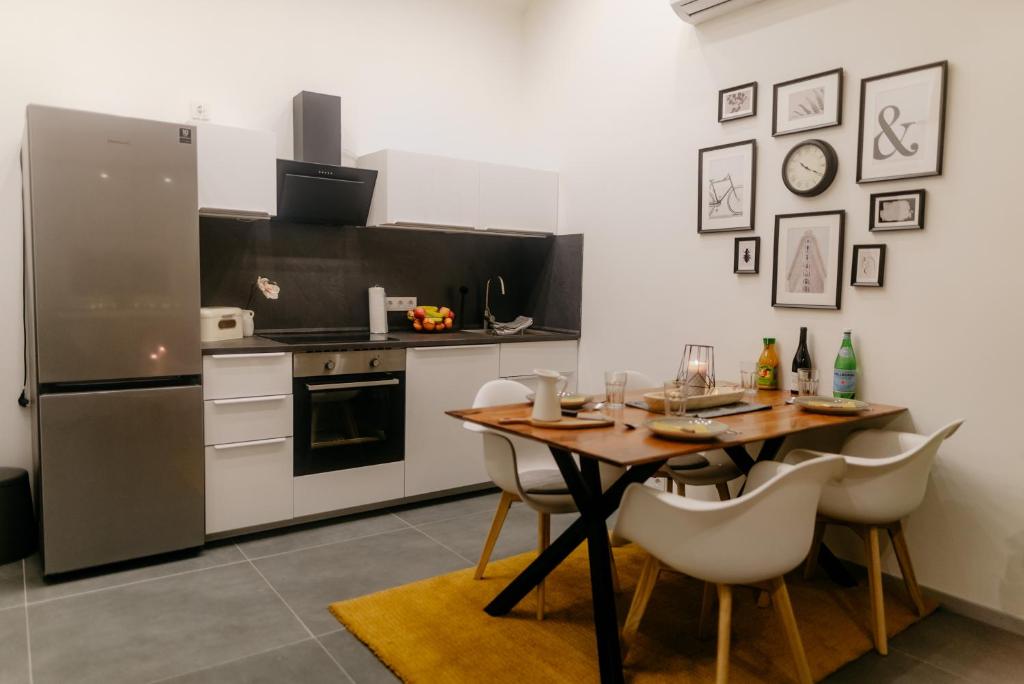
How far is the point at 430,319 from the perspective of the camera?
421 centimetres

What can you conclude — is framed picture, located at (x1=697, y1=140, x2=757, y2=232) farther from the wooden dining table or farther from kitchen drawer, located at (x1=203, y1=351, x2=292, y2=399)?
kitchen drawer, located at (x1=203, y1=351, x2=292, y2=399)

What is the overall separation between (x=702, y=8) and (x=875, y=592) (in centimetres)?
259

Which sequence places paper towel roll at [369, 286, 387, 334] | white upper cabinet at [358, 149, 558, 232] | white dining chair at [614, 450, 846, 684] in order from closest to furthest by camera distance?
white dining chair at [614, 450, 846, 684]
white upper cabinet at [358, 149, 558, 232]
paper towel roll at [369, 286, 387, 334]

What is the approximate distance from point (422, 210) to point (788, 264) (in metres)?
1.91

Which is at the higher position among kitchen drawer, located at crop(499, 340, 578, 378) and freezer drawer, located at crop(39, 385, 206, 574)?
kitchen drawer, located at crop(499, 340, 578, 378)

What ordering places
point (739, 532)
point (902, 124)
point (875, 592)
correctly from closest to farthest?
point (739, 532) → point (875, 592) → point (902, 124)

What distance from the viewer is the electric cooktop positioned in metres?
3.60

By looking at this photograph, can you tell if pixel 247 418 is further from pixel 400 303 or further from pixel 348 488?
pixel 400 303

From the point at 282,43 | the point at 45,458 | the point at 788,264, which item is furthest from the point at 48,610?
the point at 788,264

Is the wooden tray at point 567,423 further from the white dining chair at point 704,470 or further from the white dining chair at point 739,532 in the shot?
the white dining chair at point 704,470

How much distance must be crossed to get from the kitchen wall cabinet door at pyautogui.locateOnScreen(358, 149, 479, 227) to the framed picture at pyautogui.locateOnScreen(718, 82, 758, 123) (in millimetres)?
1401

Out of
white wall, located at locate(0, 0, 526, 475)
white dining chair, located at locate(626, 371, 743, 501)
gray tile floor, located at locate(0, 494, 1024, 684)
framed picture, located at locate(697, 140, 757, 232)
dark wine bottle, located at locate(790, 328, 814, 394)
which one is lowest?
gray tile floor, located at locate(0, 494, 1024, 684)

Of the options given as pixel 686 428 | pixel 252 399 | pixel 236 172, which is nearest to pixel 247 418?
pixel 252 399

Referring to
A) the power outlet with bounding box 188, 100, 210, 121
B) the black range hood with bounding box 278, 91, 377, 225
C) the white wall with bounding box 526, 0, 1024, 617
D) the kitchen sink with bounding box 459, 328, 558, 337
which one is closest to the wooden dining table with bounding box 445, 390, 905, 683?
the white wall with bounding box 526, 0, 1024, 617
